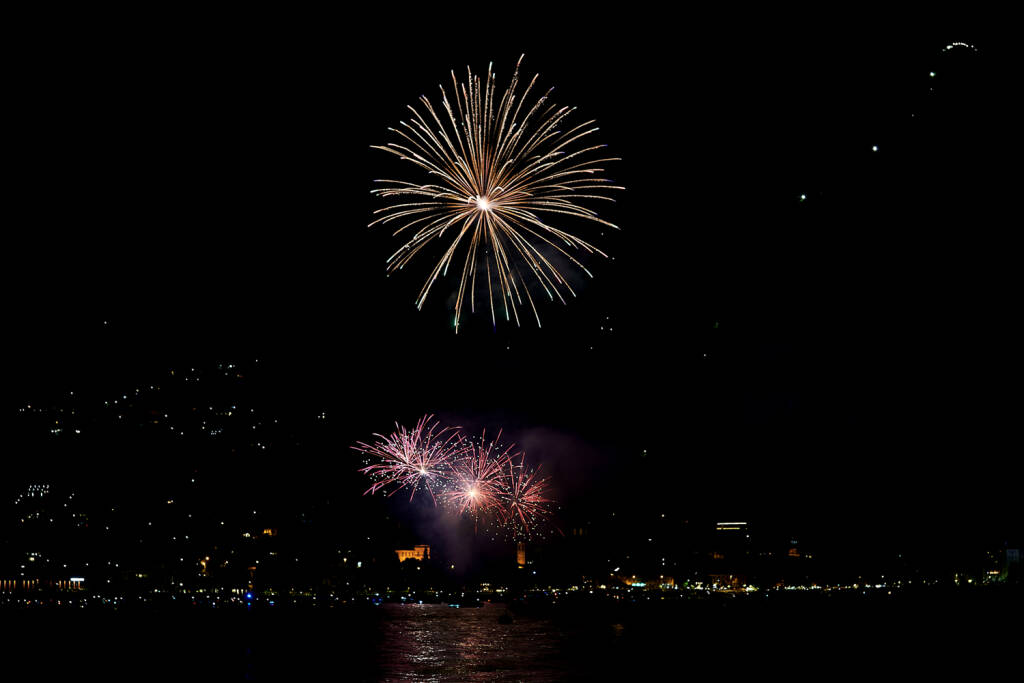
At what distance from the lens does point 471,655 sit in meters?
31.3

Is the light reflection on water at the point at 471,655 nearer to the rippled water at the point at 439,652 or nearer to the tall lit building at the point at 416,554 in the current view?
the rippled water at the point at 439,652

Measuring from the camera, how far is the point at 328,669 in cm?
2608

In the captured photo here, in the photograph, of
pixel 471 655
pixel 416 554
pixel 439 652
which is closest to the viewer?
pixel 471 655

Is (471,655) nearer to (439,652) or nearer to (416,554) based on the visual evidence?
(439,652)

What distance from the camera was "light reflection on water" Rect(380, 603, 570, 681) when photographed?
977 inches

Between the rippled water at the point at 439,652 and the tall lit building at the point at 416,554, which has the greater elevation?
the tall lit building at the point at 416,554

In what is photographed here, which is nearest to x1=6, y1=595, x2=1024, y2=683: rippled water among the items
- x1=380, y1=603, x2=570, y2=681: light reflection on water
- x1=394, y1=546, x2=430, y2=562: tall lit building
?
x1=380, y1=603, x2=570, y2=681: light reflection on water

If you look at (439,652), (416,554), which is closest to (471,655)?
(439,652)

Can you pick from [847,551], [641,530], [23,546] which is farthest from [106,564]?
[847,551]

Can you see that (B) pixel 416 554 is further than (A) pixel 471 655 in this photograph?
Yes

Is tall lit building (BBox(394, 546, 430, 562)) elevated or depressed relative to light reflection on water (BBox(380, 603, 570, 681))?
elevated

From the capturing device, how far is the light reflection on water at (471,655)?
2483 centimetres

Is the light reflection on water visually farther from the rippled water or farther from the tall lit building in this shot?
the tall lit building

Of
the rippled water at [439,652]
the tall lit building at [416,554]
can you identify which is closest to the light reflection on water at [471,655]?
the rippled water at [439,652]
